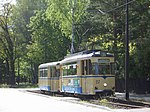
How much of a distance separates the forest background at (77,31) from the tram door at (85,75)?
533 cm

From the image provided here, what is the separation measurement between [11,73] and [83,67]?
47.0m

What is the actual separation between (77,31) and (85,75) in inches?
814

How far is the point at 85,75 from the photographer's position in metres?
27.5

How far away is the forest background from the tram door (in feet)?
17.5

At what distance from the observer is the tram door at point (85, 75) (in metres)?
27.1

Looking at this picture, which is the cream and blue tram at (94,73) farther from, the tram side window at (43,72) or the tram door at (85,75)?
the tram side window at (43,72)

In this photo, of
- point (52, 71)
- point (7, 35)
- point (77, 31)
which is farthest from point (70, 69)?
point (7, 35)

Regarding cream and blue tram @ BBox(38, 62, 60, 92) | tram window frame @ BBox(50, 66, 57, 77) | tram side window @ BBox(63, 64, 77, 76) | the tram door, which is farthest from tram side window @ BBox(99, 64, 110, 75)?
tram window frame @ BBox(50, 66, 57, 77)

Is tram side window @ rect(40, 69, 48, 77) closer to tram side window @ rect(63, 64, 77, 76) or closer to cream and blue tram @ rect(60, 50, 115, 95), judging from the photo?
tram side window @ rect(63, 64, 77, 76)

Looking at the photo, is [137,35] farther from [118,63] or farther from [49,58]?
[49,58]

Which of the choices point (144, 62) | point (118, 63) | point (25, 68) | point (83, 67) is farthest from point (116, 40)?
point (25, 68)

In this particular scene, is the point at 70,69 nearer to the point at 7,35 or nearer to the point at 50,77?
the point at 50,77

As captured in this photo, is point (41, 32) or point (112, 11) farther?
point (41, 32)

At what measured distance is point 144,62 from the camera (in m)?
30.8
